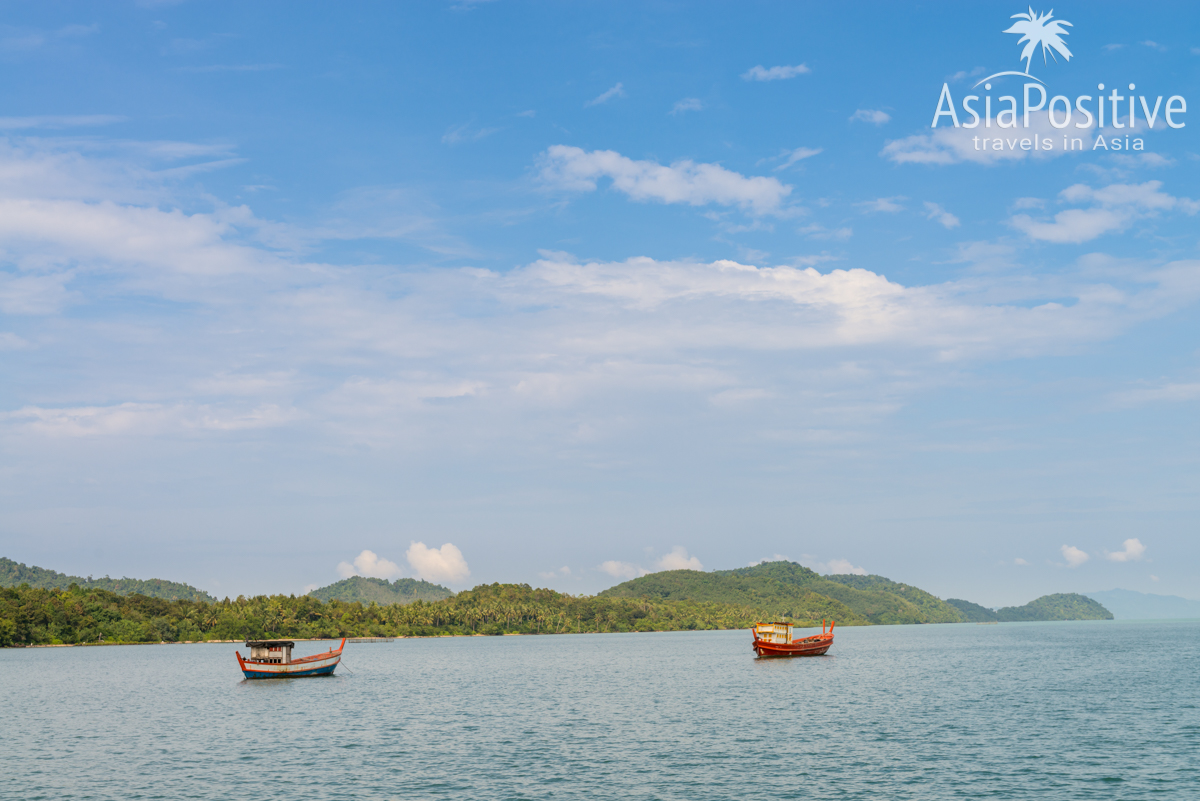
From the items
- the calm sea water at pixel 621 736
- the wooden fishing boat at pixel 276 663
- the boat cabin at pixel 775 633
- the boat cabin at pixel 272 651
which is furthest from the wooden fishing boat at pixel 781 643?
the boat cabin at pixel 272 651

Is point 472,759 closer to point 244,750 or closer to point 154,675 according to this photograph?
point 244,750

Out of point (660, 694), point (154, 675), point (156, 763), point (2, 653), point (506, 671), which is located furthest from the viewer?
point (2, 653)

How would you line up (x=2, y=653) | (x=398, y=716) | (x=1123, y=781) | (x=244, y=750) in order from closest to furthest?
(x=1123, y=781)
(x=244, y=750)
(x=398, y=716)
(x=2, y=653)

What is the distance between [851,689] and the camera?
91.5 meters

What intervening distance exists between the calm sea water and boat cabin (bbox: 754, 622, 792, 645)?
86.3ft

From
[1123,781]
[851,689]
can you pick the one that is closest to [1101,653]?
[851,689]

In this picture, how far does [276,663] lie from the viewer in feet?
368

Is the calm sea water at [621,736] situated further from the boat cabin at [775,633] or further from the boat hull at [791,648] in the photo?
the boat cabin at [775,633]

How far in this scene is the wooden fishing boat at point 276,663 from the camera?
11075 centimetres

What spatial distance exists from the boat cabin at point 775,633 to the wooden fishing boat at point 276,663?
65.1m

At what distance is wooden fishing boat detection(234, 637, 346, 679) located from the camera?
111m

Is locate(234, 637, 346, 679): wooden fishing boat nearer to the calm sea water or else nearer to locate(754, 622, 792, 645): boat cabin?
the calm sea water

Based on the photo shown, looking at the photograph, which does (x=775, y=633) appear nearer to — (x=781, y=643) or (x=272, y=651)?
(x=781, y=643)

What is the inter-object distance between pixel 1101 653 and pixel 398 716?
428 ft
